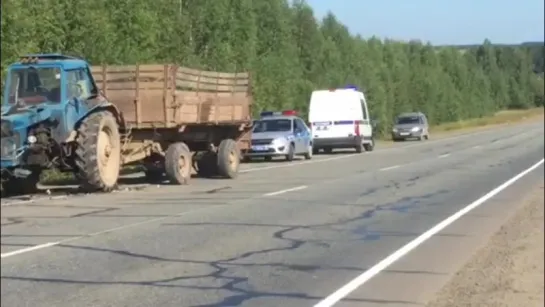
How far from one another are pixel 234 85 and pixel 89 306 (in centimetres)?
1592

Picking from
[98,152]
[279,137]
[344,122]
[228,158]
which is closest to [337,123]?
[344,122]

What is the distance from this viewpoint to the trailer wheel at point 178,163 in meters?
20.8

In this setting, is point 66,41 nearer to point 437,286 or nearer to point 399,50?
point 399,50

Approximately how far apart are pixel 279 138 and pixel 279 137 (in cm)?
3

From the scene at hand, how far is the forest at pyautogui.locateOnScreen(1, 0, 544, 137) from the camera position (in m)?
15.7

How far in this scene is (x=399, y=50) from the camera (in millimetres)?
17109

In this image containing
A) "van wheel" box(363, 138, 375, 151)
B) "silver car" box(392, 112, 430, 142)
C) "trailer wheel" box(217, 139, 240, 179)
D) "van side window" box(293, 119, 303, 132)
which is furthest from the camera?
"van wheel" box(363, 138, 375, 151)

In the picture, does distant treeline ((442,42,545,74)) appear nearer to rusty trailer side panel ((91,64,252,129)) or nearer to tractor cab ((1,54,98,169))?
tractor cab ((1,54,98,169))

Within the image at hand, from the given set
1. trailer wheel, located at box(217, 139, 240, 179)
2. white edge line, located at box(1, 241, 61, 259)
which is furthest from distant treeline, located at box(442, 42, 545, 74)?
trailer wheel, located at box(217, 139, 240, 179)

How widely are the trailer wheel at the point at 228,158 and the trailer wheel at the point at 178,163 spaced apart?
5.60 feet

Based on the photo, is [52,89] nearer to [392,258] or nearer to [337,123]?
[392,258]

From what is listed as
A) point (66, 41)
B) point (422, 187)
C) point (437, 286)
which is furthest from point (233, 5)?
point (437, 286)

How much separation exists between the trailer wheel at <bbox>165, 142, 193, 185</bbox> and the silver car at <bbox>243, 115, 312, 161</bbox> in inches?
454

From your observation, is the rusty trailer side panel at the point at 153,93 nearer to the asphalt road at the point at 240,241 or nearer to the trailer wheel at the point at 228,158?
the asphalt road at the point at 240,241
